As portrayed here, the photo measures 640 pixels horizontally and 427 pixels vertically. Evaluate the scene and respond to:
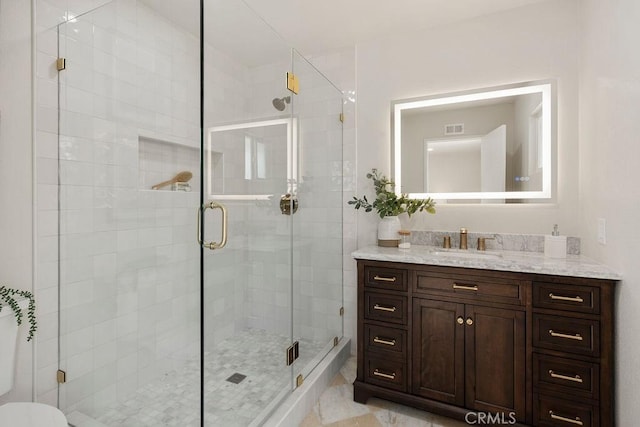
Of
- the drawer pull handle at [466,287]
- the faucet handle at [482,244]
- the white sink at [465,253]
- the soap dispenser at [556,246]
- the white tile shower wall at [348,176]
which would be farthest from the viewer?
the white tile shower wall at [348,176]

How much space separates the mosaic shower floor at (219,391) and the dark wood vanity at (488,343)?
1.88 ft

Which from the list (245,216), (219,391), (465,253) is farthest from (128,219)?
(465,253)

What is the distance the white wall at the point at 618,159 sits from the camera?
131 centimetres

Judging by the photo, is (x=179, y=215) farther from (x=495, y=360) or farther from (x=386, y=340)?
(x=495, y=360)

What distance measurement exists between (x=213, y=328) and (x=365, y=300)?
91 centimetres

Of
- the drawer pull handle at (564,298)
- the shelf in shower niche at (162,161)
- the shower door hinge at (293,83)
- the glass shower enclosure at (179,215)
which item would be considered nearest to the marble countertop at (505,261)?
the drawer pull handle at (564,298)

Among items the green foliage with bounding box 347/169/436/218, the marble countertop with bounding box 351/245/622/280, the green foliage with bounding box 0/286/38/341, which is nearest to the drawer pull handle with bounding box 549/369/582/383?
the marble countertop with bounding box 351/245/622/280

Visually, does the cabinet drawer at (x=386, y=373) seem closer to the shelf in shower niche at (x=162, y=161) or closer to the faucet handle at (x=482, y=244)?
the faucet handle at (x=482, y=244)

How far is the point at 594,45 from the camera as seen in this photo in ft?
5.64

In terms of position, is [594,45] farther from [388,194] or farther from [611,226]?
[388,194]

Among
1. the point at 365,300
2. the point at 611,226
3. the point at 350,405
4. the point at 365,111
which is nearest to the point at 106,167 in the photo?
the point at 365,300

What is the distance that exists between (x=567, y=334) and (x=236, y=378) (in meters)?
1.63

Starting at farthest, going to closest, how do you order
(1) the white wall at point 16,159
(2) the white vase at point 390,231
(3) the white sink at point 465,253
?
(2) the white vase at point 390,231
(3) the white sink at point 465,253
(1) the white wall at point 16,159

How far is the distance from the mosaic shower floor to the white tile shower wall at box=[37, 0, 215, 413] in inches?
3.5
